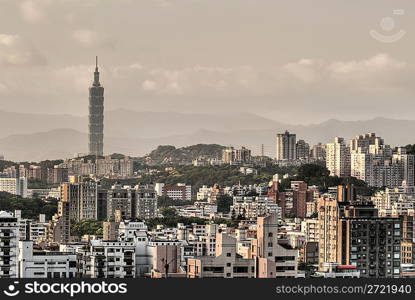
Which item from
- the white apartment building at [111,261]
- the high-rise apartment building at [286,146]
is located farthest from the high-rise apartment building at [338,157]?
the white apartment building at [111,261]

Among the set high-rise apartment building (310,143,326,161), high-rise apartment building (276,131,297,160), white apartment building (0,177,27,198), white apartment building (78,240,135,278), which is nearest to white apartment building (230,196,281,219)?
white apartment building (0,177,27,198)

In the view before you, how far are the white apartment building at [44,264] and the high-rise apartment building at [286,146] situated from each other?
847 inches

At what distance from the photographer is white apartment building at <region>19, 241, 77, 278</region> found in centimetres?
1159

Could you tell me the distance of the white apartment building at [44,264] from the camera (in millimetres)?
11586

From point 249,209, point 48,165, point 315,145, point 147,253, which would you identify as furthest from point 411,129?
point 147,253

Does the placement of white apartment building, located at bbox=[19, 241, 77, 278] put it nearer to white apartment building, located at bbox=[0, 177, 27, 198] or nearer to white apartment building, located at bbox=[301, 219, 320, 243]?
white apartment building, located at bbox=[301, 219, 320, 243]

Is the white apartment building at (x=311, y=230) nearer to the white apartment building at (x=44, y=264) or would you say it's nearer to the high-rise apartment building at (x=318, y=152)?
the white apartment building at (x=44, y=264)

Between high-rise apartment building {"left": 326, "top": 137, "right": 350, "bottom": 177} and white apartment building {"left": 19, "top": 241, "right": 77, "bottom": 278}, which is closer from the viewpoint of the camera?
white apartment building {"left": 19, "top": 241, "right": 77, "bottom": 278}

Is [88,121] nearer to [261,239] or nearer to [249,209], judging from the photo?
[249,209]

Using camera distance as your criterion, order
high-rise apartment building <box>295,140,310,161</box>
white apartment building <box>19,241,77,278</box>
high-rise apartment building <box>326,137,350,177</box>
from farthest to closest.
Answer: high-rise apartment building <box>295,140,310,161</box> < high-rise apartment building <box>326,137,350,177</box> < white apartment building <box>19,241,77,278</box>

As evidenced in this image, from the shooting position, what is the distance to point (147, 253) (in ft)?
40.7

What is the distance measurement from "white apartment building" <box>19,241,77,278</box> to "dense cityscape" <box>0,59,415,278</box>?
1 centimetres

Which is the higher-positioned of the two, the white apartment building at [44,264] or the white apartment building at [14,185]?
the white apartment building at [14,185]

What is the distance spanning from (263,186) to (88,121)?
6.12 m
